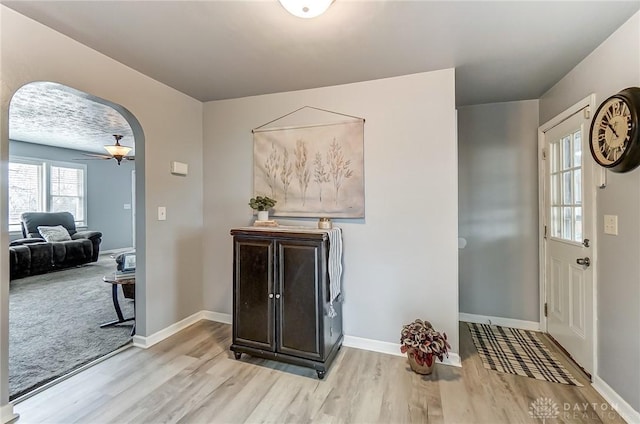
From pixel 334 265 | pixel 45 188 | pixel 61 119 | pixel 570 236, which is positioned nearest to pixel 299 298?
pixel 334 265

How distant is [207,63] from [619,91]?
2.86 metres

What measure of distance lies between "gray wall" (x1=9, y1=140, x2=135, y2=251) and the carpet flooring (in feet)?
8.01

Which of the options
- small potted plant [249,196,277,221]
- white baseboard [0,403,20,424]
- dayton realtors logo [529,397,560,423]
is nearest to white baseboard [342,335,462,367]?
dayton realtors logo [529,397,560,423]

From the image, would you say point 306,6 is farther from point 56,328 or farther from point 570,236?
point 56,328

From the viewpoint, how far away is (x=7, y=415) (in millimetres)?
1661

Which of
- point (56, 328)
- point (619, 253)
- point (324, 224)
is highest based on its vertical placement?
point (324, 224)

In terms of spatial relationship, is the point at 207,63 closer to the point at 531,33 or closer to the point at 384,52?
the point at 384,52

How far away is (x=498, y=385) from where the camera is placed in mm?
2008

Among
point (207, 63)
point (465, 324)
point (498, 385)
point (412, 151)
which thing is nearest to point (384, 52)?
point (412, 151)

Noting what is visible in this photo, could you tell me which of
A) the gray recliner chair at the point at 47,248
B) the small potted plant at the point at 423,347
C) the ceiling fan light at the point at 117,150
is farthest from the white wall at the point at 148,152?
the gray recliner chair at the point at 47,248

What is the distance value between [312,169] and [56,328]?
9.84 ft

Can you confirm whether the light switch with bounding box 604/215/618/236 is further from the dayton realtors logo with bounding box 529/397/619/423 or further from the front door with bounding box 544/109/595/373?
the dayton realtors logo with bounding box 529/397/619/423

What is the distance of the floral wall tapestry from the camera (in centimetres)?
259

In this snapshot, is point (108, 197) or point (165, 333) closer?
point (165, 333)
